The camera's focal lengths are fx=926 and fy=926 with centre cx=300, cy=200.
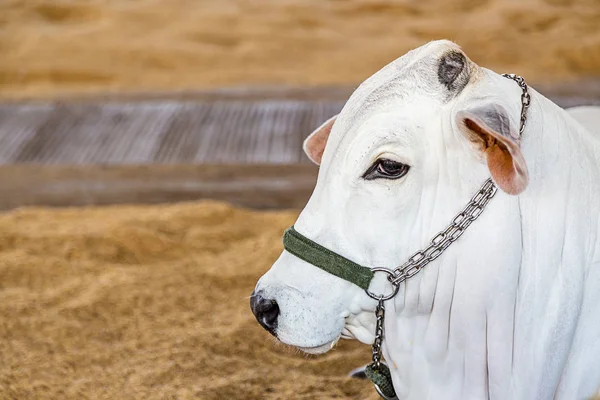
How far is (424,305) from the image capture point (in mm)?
1841

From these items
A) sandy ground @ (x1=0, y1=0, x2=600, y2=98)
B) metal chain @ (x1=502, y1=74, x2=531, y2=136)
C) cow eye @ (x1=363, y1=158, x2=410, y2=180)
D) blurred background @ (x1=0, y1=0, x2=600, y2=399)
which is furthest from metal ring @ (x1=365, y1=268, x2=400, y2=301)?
sandy ground @ (x1=0, y1=0, x2=600, y2=98)

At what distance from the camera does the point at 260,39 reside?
5863 millimetres

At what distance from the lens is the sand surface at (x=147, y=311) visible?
256cm

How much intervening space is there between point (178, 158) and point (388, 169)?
267cm

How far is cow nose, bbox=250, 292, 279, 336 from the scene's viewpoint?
186 cm

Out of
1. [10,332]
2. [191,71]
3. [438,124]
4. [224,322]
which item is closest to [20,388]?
[10,332]

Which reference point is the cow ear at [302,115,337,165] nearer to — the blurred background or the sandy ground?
the blurred background

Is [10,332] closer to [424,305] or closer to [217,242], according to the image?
[217,242]

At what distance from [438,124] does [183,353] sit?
1.31 m

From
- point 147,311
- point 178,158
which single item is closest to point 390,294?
point 147,311

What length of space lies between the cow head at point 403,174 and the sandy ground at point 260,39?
3325 millimetres

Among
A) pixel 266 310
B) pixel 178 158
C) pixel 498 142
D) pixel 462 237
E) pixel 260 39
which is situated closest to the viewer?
pixel 498 142

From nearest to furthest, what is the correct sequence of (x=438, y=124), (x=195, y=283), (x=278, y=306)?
(x=438, y=124), (x=278, y=306), (x=195, y=283)

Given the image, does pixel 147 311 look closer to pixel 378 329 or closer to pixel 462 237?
pixel 378 329
